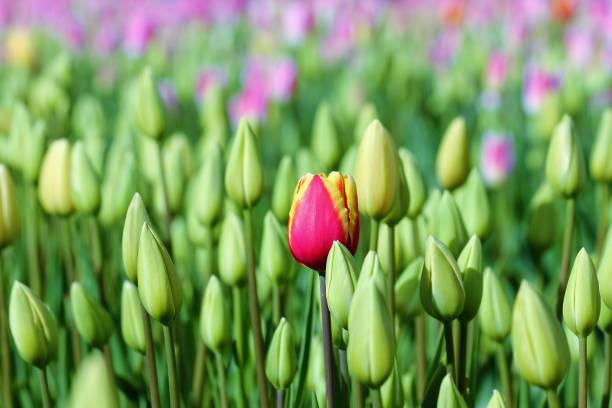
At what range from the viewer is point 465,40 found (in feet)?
11.2

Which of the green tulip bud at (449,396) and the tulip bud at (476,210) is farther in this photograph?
the tulip bud at (476,210)

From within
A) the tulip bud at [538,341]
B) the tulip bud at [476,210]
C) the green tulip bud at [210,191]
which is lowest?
the tulip bud at [538,341]

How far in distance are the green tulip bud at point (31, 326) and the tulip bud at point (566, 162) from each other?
0.63 m

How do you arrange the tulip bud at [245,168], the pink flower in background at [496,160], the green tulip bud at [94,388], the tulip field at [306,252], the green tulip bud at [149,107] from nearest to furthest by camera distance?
the green tulip bud at [94,388], the tulip field at [306,252], the tulip bud at [245,168], the green tulip bud at [149,107], the pink flower in background at [496,160]

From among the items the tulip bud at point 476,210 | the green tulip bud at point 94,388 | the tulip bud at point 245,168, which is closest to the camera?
the green tulip bud at point 94,388

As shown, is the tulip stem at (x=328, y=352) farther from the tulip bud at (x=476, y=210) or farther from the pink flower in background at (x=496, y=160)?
the pink flower in background at (x=496, y=160)

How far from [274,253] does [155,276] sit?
28cm

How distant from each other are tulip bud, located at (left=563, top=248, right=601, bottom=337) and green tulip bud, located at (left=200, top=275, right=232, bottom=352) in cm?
38

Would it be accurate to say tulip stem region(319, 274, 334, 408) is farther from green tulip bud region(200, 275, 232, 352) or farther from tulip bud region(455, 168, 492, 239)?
tulip bud region(455, 168, 492, 239)

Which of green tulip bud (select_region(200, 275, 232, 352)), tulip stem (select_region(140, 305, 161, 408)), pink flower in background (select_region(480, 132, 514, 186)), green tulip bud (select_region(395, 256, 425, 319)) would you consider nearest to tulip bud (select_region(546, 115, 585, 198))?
green tulip bud (select_region(395, 256, 425, 319))

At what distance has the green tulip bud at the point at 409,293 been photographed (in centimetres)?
105

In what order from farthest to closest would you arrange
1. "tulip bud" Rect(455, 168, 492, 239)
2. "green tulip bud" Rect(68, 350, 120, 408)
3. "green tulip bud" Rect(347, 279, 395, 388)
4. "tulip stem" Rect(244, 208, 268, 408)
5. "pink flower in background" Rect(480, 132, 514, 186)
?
1. "pink flower in background" Rect(480, 132, 514, 186)
2. "tulip bud" Rect(455, 168, 492, 239)
3. "tulip stem" Rect(244, 208, 268, 408)
4. "green tulip bud" Rect(347, 279, 395, 388)
5. "green tulip bud" Rect(68, 350, 120, 408)

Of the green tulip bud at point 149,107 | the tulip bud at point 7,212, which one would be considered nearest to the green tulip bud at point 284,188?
the green tulip bud at point 149,107

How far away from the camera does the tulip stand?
2.77 feet
